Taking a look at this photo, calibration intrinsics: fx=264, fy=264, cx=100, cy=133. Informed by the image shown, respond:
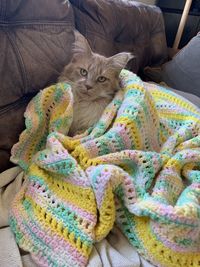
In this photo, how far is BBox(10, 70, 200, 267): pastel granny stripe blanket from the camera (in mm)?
658

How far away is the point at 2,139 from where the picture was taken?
0.85 m

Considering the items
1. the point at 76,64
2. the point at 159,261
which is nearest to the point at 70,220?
the point at 159,261

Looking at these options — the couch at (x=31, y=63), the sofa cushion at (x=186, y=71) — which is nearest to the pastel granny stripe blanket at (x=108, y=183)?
the couch at (x=31, y=63)

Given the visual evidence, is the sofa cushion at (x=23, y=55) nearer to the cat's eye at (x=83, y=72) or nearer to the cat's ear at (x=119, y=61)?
the cat's eye at (x=83, y=72)

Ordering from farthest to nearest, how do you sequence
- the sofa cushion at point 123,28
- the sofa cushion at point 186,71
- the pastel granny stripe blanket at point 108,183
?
the sofa cushion at point 186,71 < the sofa cushion at point 123,28 < the pastel granny stripe blanket at point 108,183

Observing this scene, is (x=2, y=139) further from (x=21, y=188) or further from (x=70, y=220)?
(x=70, y=220)

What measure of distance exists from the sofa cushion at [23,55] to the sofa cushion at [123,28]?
0.70 feet

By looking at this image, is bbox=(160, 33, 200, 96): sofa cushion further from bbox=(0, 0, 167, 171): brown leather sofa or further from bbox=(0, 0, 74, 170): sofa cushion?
bbox=(0, 0, 74, 170): sofa cushion

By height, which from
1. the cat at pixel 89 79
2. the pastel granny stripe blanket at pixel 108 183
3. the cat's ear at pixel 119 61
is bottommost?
the pastel granny stripe blanket at pixel 108 183

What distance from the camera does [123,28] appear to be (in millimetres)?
1399

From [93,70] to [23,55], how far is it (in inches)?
10.3

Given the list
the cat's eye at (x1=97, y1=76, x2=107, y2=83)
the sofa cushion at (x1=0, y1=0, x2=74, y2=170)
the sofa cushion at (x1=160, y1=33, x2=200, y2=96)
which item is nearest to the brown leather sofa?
the sofa cushion at (x1=0, y1=0, x2=74, y2=170)

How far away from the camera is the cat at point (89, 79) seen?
Answer: 96 centimetres

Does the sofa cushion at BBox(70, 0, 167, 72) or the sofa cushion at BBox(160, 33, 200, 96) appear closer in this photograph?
the sofa cushion at BBox(70, 0, 167, 72)
